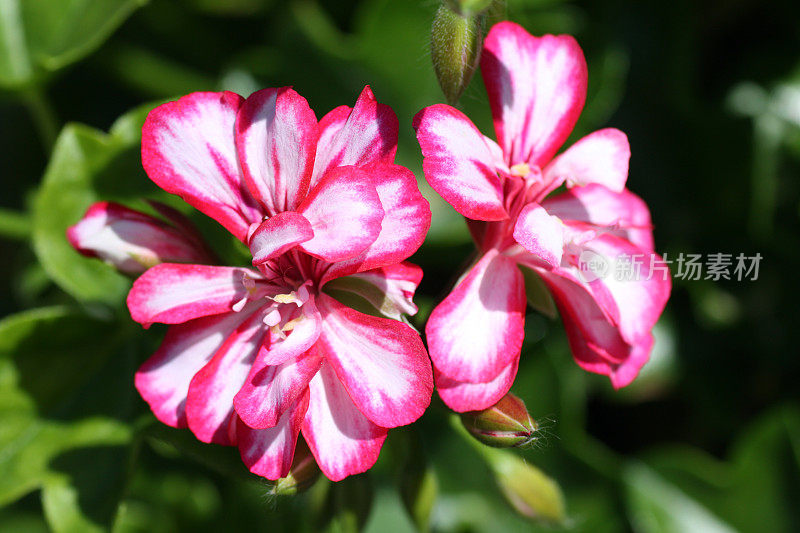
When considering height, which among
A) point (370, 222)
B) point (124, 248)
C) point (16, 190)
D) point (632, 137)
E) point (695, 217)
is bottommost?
point (16, 190)

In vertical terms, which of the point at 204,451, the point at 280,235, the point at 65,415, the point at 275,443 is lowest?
the point at 65,415

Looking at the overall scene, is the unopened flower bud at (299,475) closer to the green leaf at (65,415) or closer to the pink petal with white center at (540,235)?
the pink petal with white center at (540,235)

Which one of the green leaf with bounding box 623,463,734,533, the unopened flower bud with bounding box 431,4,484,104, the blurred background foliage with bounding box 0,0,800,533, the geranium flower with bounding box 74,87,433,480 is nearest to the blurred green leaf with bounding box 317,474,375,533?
the blurred background foliage with bounding box 0,0,800,533

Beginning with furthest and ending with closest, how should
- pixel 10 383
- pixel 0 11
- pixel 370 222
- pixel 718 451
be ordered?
pixel 718 451 → pixel 0 11 → pixel 10 383 → pixel 370 222

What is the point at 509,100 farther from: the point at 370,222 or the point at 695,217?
the point at 695,217

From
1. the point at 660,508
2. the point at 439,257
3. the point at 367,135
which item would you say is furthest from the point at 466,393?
the point at 660,508

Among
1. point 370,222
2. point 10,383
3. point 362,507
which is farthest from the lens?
point 10,383

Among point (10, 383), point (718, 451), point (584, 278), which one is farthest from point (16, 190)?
point (718, 451)

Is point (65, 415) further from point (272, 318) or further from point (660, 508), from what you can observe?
point (660, 508)
